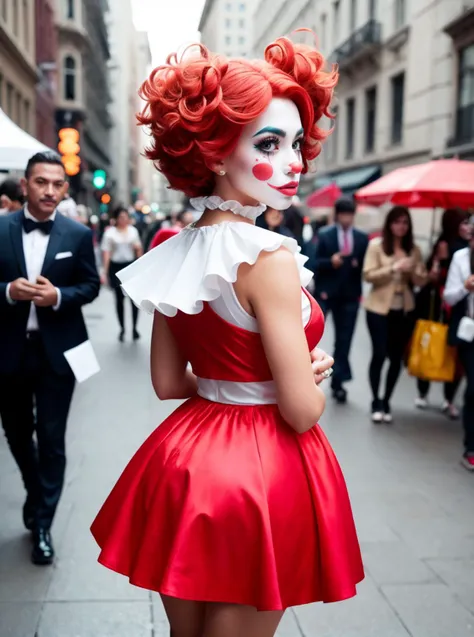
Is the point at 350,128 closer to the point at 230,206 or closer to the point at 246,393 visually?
the point at 230,206

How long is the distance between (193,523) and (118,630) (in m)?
1.67

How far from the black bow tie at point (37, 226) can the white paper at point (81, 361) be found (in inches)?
24.0

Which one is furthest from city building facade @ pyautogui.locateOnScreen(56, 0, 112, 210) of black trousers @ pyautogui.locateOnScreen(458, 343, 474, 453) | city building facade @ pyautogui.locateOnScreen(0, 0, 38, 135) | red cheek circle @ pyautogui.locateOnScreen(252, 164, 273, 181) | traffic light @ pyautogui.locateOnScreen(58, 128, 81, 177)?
red cheek circle @ pyautogui.locateOnScreen(252, 164, 273, 181)

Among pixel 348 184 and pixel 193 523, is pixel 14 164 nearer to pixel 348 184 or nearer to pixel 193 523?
pixel 193 523

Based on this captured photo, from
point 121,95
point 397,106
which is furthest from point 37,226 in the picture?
point 121,95

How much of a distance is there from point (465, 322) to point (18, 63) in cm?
2261

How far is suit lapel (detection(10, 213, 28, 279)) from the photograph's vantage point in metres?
4.02

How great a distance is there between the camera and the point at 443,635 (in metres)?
3.45

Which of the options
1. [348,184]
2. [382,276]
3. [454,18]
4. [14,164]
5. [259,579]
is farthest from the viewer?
[348,184]

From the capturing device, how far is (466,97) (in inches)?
775

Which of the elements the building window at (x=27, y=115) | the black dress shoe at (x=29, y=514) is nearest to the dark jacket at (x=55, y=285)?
the black dress shoe at (x=29, y=514)

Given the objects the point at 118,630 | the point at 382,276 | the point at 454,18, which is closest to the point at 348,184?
the point at 454,18

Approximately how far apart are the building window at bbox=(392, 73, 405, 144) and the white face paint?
23.9 metres

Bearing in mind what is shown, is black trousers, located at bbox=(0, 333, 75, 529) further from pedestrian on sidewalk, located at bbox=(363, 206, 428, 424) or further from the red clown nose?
pedestrian on sidewalk, located at bbox=(363, 206, 428, 424)
